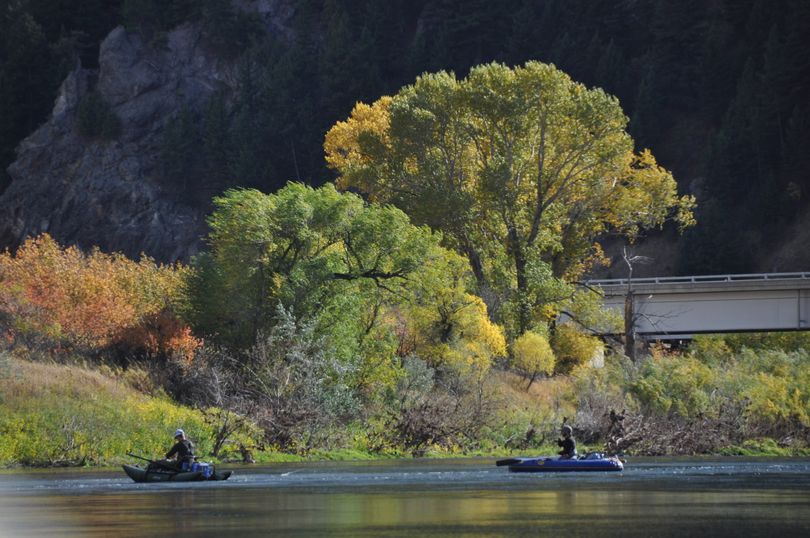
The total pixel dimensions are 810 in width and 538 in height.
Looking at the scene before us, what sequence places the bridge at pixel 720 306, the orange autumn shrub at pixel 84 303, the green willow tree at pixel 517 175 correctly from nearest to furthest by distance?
the orange autumn shrub at pixel 84 303
the green willow tree at pixel 517 175
the bridge at pixel 720 306

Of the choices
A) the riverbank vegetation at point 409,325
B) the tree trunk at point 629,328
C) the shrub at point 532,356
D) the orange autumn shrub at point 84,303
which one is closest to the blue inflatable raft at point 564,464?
the riverbank vegetation at point 409,325

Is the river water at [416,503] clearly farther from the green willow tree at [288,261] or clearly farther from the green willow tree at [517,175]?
the green willow tree at [517,175]

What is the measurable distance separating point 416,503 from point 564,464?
14.7 metres

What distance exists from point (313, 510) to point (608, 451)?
28.8 m

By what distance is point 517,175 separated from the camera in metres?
81.6

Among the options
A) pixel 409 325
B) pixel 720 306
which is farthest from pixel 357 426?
pixel 720 306

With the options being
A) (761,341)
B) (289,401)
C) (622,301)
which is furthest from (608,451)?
(761,341)

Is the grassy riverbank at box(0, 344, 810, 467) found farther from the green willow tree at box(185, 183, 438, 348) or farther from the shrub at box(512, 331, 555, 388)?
the green willow tree at box(185, 183, 438, 348)

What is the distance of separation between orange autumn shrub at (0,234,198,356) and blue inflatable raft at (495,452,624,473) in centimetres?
1952

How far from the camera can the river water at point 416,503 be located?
98.0 ft

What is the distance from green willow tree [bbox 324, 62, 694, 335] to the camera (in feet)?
264

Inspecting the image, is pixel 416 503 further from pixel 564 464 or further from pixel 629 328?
pixel 629 328

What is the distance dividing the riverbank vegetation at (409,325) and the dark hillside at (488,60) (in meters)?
33.0

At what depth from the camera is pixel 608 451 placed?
61156 millimetres
